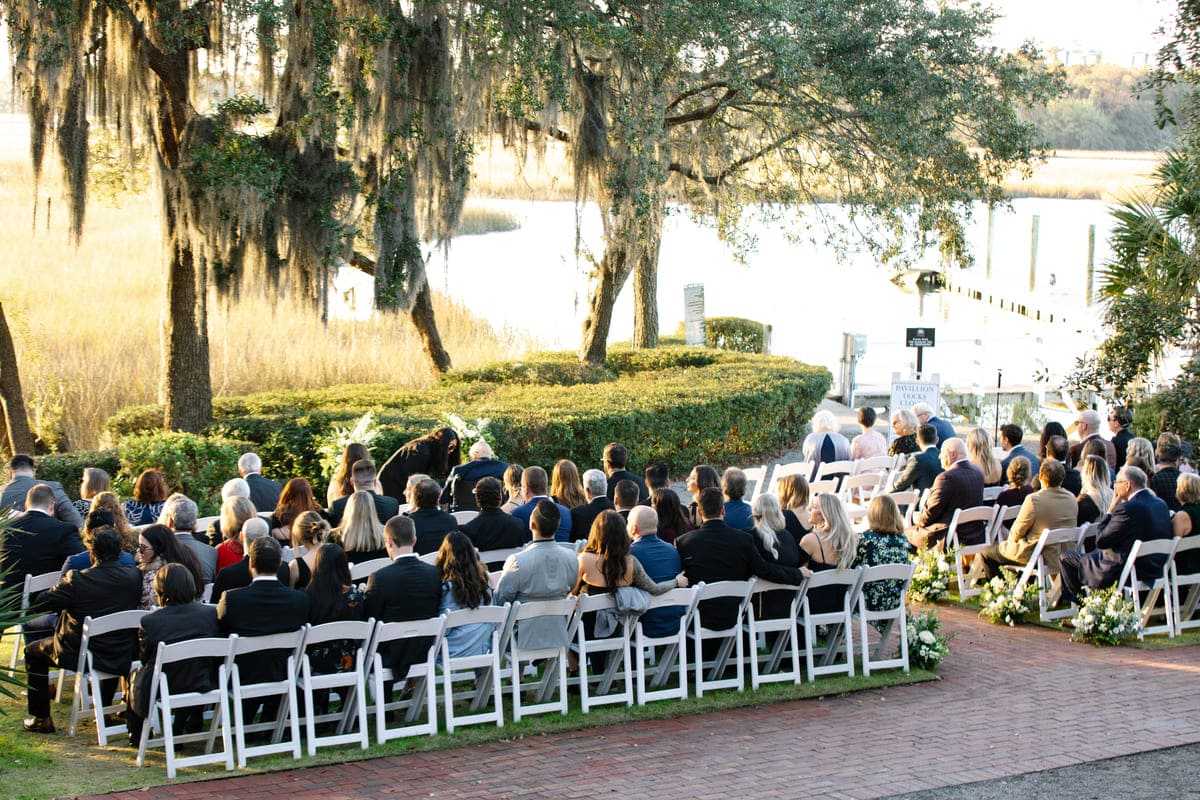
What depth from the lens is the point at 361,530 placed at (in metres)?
8.17

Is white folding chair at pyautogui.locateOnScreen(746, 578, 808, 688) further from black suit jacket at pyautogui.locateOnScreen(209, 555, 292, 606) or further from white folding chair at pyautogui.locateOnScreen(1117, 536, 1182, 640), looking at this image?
black suit jacket at pyautogui.locateOnScreen(209, 555, 292, 606)

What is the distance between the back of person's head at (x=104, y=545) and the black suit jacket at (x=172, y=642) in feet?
1.94

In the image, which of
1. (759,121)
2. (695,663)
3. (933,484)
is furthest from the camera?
(759,121)

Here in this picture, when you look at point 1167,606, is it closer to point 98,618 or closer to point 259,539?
point 259,539

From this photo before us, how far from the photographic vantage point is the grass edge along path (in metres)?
6.43

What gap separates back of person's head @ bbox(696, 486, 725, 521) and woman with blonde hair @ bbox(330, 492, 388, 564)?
2072 millimetres

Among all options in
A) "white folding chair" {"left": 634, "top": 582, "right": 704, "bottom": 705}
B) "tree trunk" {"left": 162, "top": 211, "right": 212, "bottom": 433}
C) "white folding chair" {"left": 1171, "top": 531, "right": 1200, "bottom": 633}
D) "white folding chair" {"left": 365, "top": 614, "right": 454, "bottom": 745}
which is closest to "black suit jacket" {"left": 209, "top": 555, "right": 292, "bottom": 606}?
"white folding chair" {"left": 365, "top": 614, "right": 454, "bottom": 745}

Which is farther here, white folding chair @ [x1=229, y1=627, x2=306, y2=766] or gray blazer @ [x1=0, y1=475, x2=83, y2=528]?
gray blazer @ [x1=0, y1=475, x2=83, y2=528]

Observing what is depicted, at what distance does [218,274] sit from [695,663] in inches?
319

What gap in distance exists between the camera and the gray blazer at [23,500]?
899 cm

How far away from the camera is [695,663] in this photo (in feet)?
26.5

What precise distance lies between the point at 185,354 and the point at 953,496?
28.6 feet

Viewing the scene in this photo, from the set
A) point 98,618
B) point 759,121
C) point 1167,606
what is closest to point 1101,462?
point 1167,606

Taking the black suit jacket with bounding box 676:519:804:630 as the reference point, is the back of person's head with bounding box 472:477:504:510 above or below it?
above
